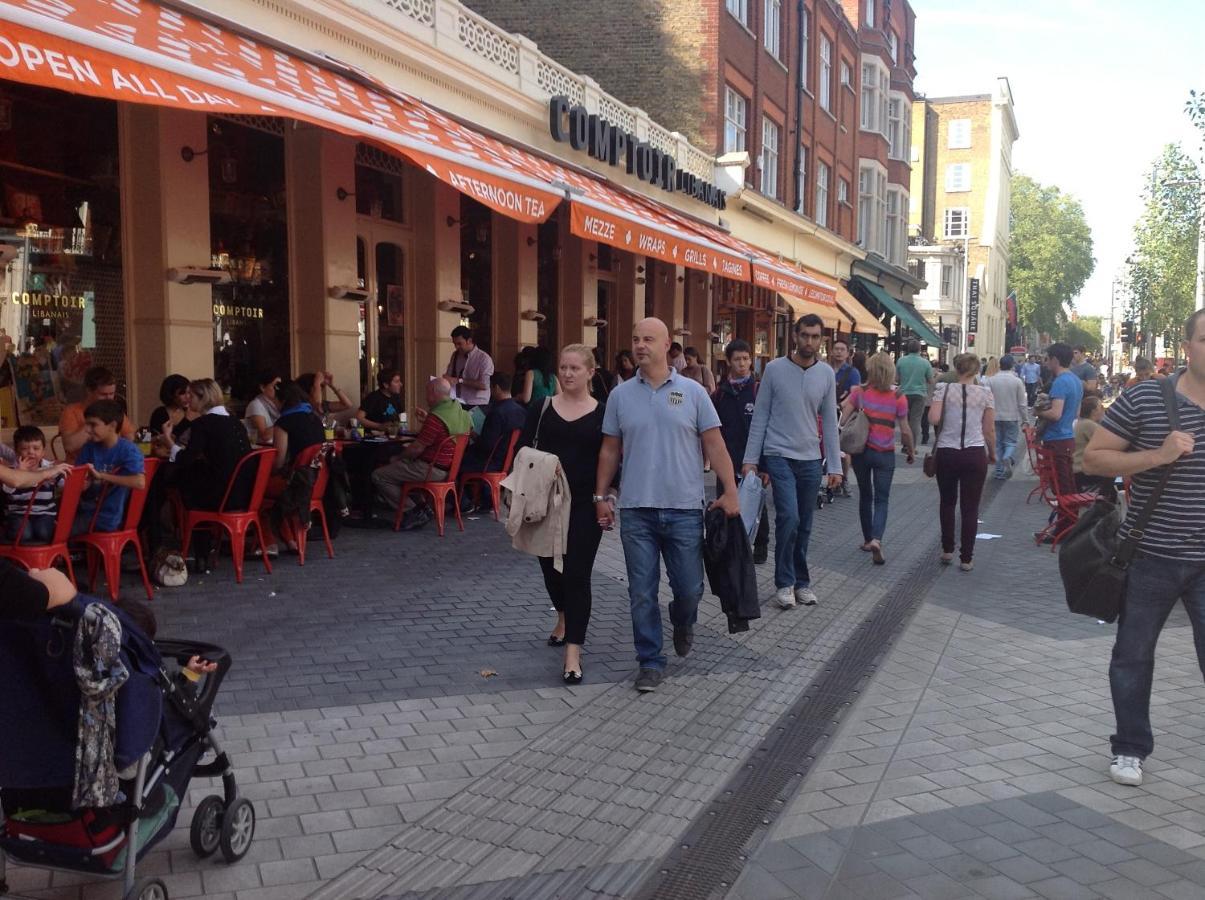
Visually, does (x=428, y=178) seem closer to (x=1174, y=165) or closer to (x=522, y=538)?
(x=522, y=538)

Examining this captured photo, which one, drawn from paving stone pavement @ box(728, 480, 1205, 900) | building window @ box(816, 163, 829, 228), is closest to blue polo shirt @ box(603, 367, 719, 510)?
paving stone pavement @ box(728, 480, 1205, 900)

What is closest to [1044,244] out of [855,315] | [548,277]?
[855,315]

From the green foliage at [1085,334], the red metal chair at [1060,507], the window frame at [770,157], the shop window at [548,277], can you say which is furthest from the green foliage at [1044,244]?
the red metal chair at [1060,507]

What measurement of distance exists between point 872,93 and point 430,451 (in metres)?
31.5

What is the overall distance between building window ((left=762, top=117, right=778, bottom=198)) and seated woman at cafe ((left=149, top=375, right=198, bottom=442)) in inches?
763

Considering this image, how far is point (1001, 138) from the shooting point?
74.3 m

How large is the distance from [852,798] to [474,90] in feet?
36.4

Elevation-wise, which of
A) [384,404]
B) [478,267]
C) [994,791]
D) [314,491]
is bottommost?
[994,791]

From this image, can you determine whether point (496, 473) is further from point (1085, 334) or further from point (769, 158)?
point (1085, 334)

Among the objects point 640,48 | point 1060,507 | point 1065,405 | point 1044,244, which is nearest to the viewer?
point 1060,507

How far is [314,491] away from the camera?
8.57 metres

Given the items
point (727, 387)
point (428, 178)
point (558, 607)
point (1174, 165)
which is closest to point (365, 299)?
point (428, 178)

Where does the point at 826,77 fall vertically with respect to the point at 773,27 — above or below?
above

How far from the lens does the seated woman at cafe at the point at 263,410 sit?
9250 millimetres
